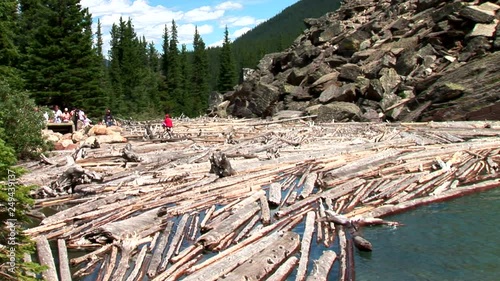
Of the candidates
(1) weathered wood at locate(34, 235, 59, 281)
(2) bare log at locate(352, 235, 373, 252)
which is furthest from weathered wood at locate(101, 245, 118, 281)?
(2) bare log at locate(352, 235, 373, 252)

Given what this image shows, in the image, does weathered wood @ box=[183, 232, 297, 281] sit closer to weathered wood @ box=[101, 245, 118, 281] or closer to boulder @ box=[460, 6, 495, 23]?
weathered wood @ box=[101, 245, 118, 281]

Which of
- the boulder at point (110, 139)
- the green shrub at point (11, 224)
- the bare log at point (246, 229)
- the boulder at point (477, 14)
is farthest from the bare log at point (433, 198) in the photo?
the boulder at point (477, 14)

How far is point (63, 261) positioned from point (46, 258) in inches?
13.0

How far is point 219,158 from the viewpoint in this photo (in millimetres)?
16672

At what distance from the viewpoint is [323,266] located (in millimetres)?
9352

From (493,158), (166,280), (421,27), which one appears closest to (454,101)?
(493,158)

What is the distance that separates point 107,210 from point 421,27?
38646 millimetres

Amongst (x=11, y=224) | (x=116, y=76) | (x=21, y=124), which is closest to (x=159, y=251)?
(x=11, y=224)

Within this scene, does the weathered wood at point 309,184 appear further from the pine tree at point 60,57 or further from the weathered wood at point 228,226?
the pine tree at point 60,57

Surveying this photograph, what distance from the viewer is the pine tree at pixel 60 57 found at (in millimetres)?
41469

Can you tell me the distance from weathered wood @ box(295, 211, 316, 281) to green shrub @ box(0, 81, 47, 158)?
1423cm

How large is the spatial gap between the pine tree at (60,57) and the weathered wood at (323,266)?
1435 inches

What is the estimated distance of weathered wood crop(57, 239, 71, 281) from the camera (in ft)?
30.5

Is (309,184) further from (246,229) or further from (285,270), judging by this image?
(285,270)
